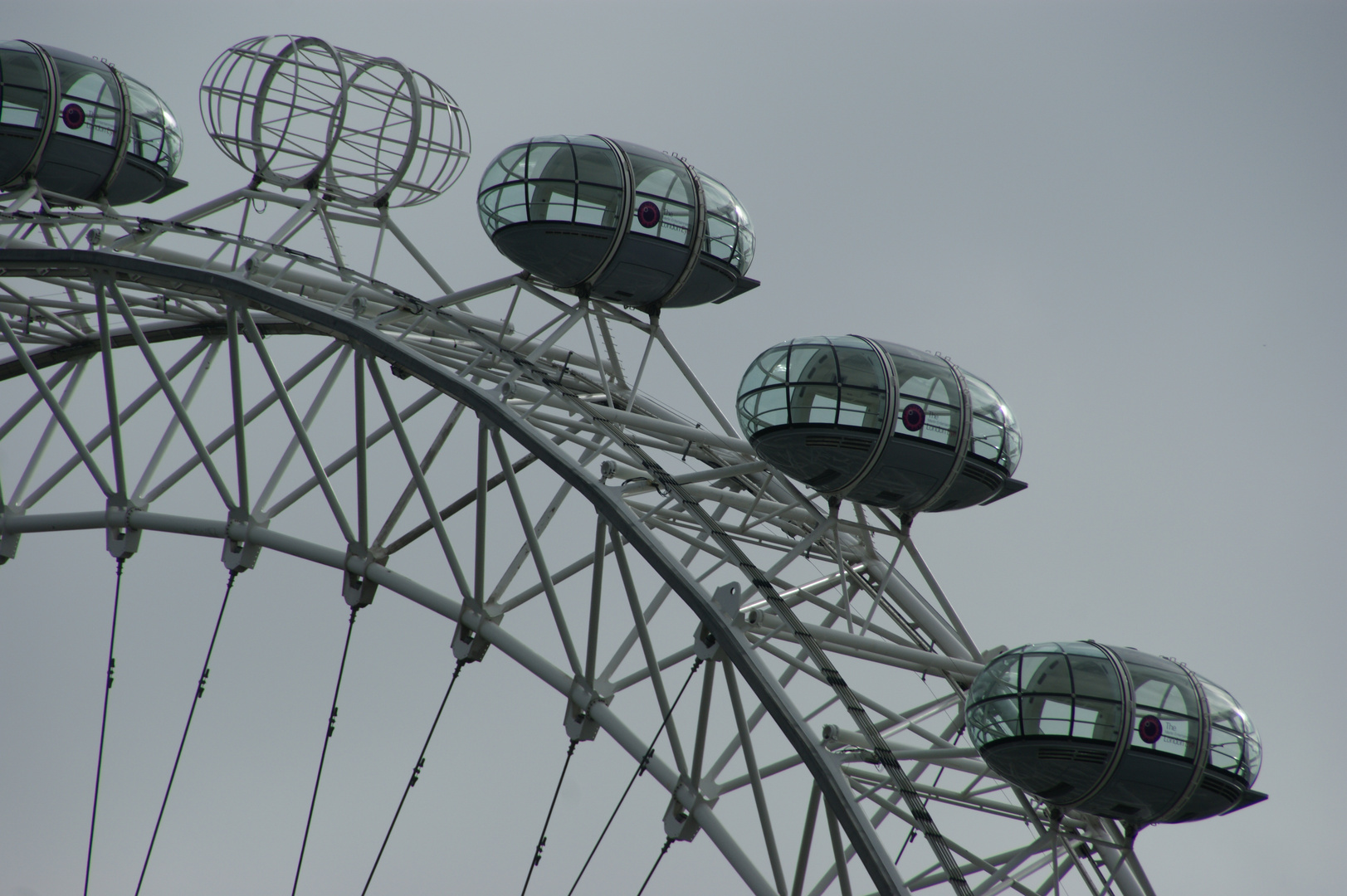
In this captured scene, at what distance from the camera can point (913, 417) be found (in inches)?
1000

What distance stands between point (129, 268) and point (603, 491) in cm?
1147

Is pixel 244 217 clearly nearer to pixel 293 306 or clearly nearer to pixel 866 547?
pixel 293 306

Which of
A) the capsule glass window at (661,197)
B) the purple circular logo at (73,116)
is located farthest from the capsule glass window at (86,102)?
the capsule glass window at (661,197)

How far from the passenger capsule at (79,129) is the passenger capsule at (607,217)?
36.3ft

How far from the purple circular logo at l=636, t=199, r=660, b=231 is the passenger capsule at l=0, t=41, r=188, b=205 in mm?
13773

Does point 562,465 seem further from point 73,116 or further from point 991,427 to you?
point 73,116

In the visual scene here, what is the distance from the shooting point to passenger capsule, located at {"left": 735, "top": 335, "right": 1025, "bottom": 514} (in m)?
25.2

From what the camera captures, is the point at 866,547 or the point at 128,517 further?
the point at 128,517

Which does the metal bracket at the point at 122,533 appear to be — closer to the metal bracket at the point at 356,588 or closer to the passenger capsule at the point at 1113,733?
the metal bracket at the point at 356,588

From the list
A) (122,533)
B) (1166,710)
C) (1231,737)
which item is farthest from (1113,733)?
(122,533)

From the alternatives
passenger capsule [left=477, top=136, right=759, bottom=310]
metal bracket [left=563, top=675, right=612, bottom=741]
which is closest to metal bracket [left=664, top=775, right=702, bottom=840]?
metal bracket [left=563, top=675, right=612, bottom=741]

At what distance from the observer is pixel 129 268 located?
101 ft

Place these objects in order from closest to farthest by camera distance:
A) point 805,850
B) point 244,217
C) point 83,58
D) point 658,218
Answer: point 805,850 → point 658,218 → point 244,217 → point 83,58

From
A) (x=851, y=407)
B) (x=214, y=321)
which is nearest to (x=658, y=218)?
(x=851, y=407)
